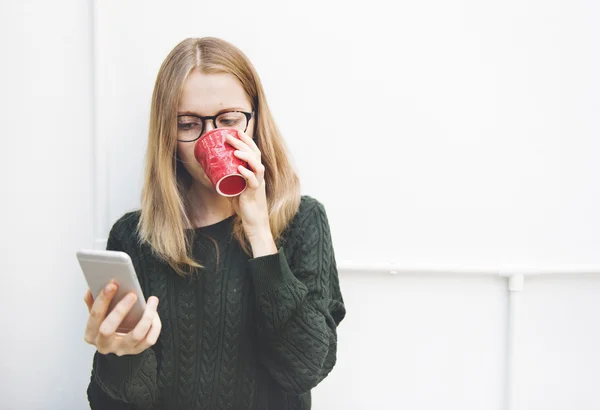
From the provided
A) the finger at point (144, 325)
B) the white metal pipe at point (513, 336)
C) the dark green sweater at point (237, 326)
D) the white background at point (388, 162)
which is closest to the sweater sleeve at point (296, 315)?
the dark green sweater at point (237, 326)

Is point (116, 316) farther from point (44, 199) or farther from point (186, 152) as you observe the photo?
point (44, 199)

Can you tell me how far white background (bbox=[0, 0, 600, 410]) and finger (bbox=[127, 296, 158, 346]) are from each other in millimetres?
603

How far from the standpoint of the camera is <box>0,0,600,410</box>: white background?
1.29 meters

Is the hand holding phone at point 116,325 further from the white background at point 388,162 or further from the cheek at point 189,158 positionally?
the white background at point 388,162

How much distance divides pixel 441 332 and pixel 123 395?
2.67 ft

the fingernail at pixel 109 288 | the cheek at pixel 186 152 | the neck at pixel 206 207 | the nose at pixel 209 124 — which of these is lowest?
the fingernail at pixel 109 288

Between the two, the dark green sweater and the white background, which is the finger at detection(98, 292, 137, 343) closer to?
the dark green sweater

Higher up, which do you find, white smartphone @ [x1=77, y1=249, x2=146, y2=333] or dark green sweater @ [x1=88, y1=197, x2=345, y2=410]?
white smartphone @ [x1=77, y1=249, x2=146, y2=333]

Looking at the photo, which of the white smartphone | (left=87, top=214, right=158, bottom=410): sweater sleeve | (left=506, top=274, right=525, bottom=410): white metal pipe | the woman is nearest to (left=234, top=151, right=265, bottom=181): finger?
the woman

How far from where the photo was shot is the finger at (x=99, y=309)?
0.76 metres

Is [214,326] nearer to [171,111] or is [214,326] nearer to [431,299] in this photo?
[171,111]

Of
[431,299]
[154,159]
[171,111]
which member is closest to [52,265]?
[154,159]

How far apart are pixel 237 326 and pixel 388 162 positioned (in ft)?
1.93

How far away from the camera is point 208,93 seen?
3.19ft
